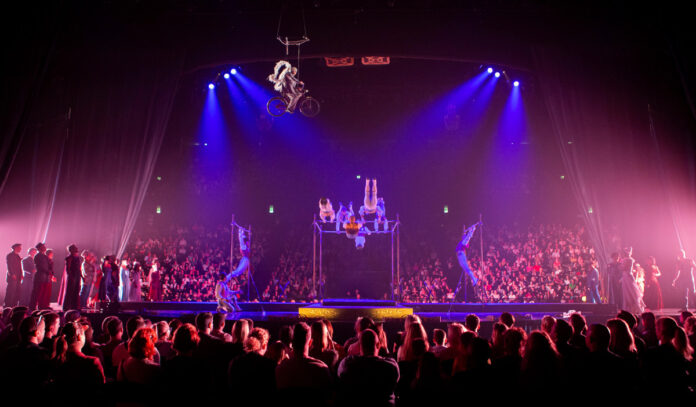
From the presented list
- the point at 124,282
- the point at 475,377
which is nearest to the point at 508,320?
the point at 475,377

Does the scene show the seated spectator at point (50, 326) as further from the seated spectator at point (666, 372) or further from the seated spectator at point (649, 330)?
the seated spectator at point (649, 330)

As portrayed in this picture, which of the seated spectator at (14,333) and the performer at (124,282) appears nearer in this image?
the seated spectator at (14,333)

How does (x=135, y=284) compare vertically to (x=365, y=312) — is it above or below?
above

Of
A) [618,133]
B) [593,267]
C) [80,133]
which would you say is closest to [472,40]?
[618,133]

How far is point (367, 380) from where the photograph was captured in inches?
128

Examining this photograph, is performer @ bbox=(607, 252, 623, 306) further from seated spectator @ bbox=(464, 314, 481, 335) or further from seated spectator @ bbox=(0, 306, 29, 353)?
seated spectator @ bbox=(0, 306, 29, 353)

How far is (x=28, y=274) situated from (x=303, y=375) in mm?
10270

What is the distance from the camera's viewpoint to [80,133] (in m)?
11.5

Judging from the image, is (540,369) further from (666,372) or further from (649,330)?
(649,330)

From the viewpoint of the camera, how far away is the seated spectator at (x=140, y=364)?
11.4ft

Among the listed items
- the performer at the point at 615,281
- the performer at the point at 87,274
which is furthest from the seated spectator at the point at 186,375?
the performer at the point at 615,281

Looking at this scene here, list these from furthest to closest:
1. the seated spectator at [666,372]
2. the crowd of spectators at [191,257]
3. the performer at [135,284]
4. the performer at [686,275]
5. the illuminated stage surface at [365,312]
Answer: the crowd of spectators at [191,257]
the performer at [135,284]
the performer at [686,275]
the illuminated stage surface at [365,312]
the seated spectator at [666,372]

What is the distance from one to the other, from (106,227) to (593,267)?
1211 cm

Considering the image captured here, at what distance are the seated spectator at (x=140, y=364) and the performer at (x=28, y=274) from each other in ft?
29.0
